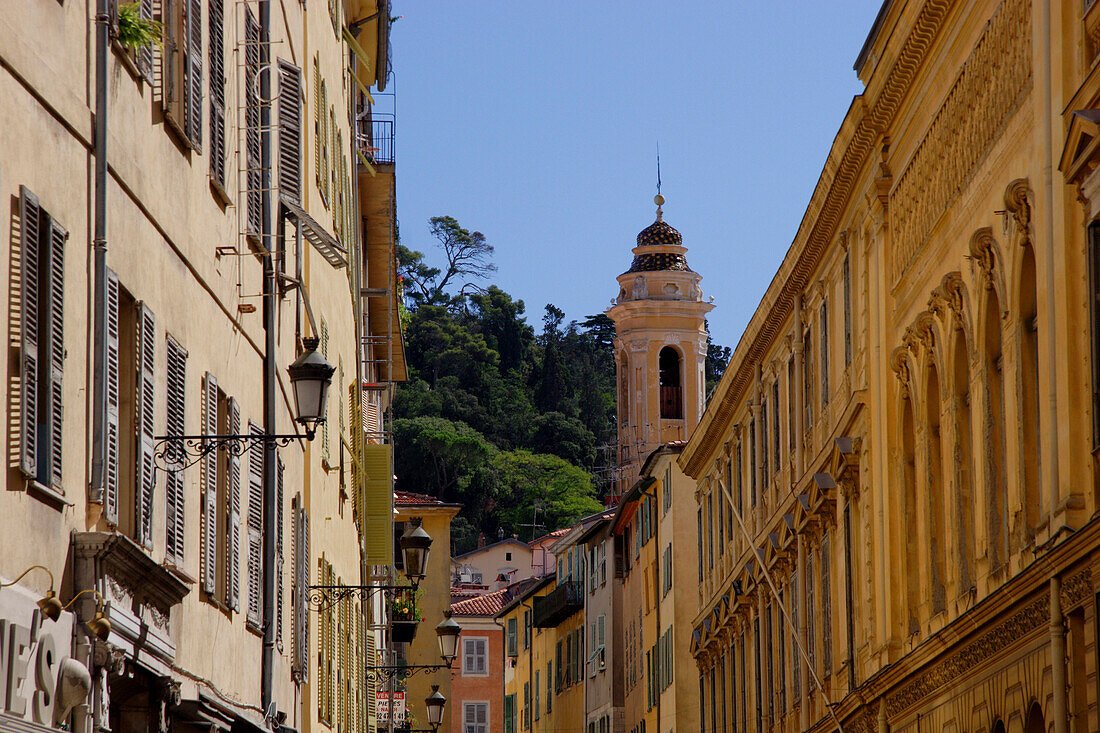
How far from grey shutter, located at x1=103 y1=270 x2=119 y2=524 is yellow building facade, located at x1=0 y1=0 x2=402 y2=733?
3 cm

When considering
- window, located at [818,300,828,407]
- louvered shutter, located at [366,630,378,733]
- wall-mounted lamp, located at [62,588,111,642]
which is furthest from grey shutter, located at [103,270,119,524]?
louvered shutter, located at [366,630,378,733]

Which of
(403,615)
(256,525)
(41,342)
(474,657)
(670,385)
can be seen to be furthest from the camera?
(670,385)

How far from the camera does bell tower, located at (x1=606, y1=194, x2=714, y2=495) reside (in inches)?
3310

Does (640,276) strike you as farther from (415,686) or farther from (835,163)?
(835,163)

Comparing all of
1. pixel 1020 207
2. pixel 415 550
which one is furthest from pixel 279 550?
pixel 415 550

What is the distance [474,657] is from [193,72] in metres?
72.5

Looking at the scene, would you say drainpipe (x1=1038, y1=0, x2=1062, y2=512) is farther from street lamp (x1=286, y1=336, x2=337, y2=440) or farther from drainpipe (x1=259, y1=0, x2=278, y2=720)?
drainpipe (x1=259, y1=0, x2=278, y2=720)

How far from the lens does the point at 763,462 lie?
108 ft

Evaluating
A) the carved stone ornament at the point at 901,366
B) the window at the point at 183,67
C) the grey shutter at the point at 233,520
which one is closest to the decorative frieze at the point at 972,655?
the carved stone ornament at the point at 901,366

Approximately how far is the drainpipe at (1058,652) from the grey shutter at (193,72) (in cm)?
710

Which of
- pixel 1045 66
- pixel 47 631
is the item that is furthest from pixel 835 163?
pixel 47 631

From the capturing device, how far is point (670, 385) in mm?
86438

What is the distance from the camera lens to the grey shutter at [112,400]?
991 cm

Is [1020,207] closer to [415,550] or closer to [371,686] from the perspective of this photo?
[415,550]
